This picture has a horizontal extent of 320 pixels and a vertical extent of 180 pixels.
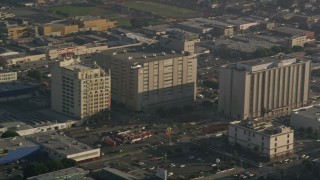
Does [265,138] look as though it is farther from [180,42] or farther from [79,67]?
[180,42]

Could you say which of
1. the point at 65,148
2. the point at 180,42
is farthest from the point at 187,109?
the point at 65,148

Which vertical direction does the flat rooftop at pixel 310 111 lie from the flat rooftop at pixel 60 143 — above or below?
above

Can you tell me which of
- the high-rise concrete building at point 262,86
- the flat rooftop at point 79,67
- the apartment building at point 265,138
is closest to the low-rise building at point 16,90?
the flat rooftop at point 79,67

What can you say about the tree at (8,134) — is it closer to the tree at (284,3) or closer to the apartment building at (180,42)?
the apartment building at (180,42)

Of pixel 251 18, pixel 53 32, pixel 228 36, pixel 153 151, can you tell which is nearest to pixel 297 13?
pixel 251 18

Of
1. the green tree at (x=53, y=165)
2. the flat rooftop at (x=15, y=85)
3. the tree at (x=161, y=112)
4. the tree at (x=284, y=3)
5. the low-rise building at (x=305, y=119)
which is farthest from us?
the tree at (x=284, y=3)

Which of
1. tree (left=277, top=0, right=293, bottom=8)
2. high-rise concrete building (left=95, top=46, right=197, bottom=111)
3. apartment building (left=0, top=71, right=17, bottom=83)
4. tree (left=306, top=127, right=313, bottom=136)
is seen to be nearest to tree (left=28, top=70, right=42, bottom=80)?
apartment building (left=0, top=71, right=17, bottom=83)

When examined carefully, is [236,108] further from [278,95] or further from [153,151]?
[153,151]
